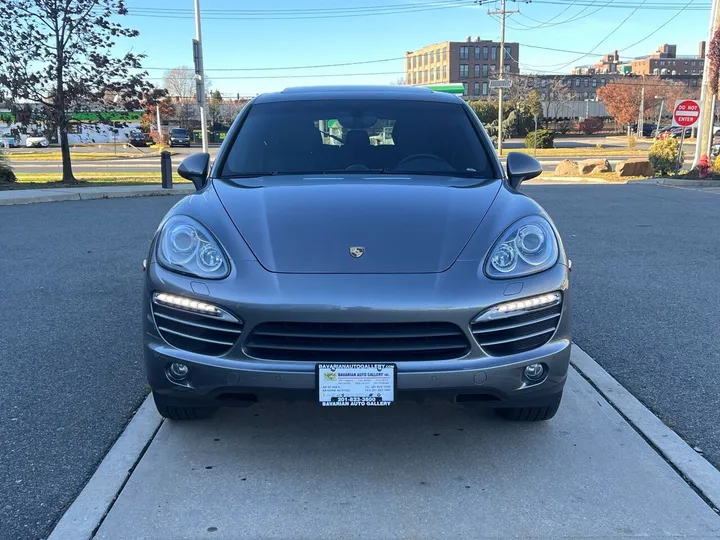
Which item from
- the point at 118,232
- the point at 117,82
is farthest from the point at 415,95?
the point at 117,82

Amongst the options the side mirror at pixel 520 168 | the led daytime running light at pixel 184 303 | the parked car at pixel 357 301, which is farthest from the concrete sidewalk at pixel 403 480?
the side mirror at pixel 520 168

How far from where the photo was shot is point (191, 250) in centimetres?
286

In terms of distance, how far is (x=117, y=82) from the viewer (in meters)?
17.8

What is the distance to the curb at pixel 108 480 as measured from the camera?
2.43 metres

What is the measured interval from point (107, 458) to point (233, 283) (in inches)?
41.5

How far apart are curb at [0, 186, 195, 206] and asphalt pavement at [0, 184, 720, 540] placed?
3917mm

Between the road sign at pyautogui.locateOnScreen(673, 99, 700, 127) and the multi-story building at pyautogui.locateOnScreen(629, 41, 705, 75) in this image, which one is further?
the multi-story building at pyautogui.locateOnScreen(629, 41, 705, 75)

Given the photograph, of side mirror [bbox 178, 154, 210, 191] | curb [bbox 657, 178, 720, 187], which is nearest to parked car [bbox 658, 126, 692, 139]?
curb [bbox 657, 178, 720, 187]

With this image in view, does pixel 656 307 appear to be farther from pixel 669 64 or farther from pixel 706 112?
pixel 669 64

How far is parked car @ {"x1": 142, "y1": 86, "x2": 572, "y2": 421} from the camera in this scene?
259 cm

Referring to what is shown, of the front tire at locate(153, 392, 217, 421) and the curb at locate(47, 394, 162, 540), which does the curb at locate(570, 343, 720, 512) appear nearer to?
the front tire at locate(153, 392, 217, 421)

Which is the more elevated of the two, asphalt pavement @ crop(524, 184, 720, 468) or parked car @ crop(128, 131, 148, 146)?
parked car @ crop(128, 131, 148, 146)

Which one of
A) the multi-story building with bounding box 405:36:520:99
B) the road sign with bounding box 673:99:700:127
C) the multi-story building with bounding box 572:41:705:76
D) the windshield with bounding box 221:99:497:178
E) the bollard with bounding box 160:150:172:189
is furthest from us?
the multi-story building with bounding box 572:41:705:76

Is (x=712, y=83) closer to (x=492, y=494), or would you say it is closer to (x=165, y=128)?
(x=492, y=494)
